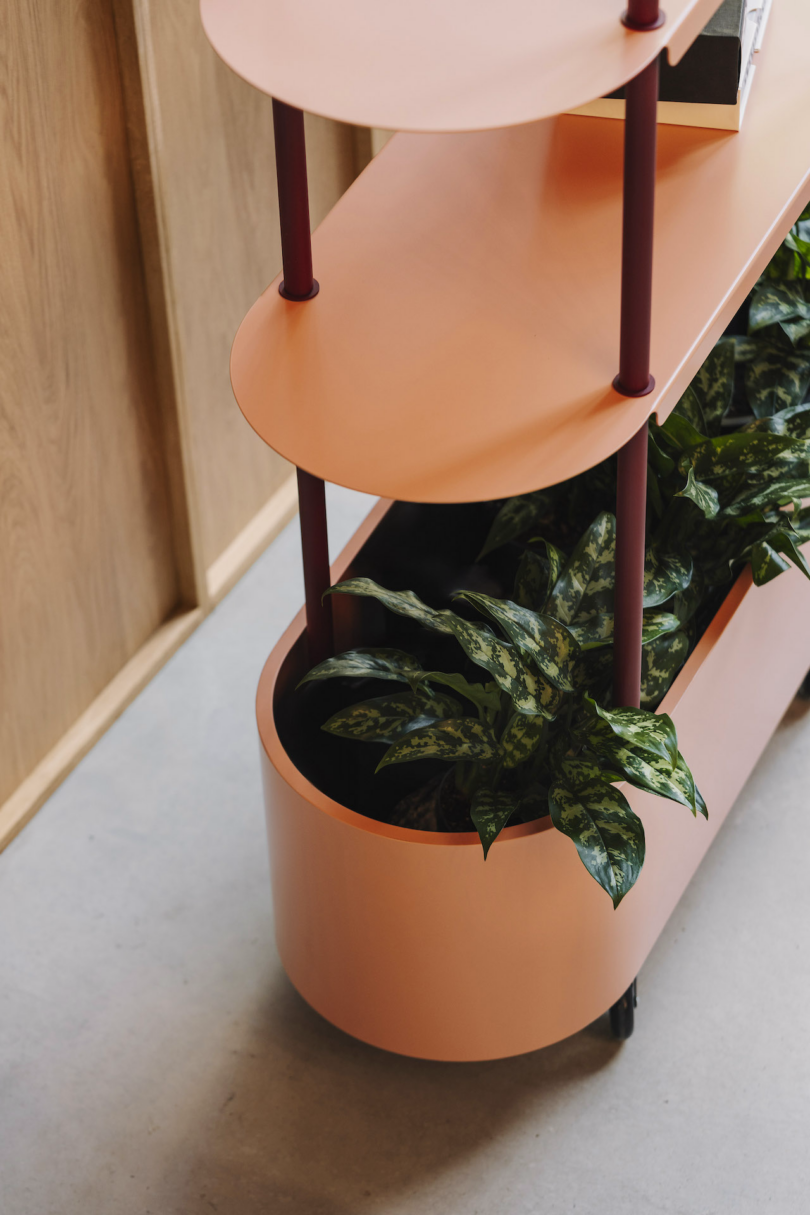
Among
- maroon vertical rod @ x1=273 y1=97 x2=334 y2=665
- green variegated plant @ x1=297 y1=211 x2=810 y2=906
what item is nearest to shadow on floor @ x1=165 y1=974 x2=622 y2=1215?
green variegated plant @ x1=297 y1=211 x2=810 y2=906

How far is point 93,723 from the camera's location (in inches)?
79.6

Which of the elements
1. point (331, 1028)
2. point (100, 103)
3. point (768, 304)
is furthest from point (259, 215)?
point (331, 1028)

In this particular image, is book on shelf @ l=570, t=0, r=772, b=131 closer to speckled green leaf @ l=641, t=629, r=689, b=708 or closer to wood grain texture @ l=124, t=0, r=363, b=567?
speckled green leaf @ l=641, t=629, r=689, b=708

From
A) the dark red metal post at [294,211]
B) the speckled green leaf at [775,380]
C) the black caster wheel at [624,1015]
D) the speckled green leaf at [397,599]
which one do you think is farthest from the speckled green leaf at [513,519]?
the black caster wheel at [624,1015]

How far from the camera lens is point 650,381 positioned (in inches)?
40.7

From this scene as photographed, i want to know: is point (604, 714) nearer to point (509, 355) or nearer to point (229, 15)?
point (509, 355)

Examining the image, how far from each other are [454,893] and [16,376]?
2.91 ft

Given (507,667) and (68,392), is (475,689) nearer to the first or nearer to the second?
(507,667)

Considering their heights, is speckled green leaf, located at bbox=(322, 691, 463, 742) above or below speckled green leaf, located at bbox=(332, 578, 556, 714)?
below

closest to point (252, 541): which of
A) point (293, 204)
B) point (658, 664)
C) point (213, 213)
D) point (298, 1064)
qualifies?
point (213, 213)

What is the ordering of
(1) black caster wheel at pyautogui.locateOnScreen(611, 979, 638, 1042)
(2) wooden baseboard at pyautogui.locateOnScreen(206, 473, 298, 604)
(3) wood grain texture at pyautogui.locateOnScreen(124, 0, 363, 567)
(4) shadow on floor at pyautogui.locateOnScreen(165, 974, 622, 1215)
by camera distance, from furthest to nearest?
(2) wooden baseboard at pyautogui.locateOnScreen(206, 473, 298, 604) → (3) wood grain texture at pyautogui.locateOnScreen(124, 0, 363, 567) → (1) black caster wheel at pyautogui.locateOnScreen(611, 979, 638, 1042) → (4) shadow on floor at pyautogui.locateOnScreen(165, 974, 622, 1215)

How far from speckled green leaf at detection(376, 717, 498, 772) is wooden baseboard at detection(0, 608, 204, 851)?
847mm

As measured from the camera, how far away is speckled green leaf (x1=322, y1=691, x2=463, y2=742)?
1.32 meters

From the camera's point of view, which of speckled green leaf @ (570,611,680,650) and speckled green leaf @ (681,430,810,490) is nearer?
Answer: speckled green leaf @ (570,611,680,650)
